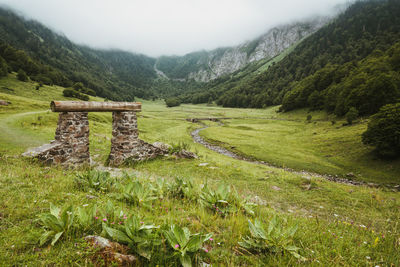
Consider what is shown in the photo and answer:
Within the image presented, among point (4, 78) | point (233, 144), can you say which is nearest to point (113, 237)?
point (233, 144)

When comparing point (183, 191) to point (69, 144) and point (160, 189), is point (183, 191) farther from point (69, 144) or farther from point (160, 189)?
point (69, 144)

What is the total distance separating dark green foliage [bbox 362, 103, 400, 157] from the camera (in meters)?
22.4

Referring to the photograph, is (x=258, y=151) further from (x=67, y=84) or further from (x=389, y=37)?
(x=389, y=37)

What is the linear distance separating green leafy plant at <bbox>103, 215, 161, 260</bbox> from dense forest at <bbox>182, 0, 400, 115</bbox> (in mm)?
64684

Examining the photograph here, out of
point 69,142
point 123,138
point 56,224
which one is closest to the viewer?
point 56,224

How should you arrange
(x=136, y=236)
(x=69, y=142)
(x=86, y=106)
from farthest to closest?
(x=69, y=142) → (x=86, y=106) → (x=136, y=236)

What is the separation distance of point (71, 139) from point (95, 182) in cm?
804

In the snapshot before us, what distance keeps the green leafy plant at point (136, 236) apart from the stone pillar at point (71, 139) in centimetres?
1176

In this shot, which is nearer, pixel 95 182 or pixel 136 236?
pixel 136 236

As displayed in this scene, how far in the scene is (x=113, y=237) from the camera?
2701 mm

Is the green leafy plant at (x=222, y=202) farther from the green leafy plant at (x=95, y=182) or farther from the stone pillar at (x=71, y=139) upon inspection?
the stone pillar at (x=71, y=139)

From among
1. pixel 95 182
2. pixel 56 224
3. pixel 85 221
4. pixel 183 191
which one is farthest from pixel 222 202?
pixel 95 182

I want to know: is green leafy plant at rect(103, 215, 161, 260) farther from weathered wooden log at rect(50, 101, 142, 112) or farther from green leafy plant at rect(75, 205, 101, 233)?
weathered wooden log at rect(50, 101, 142, 112)

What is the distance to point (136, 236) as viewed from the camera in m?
2.64
